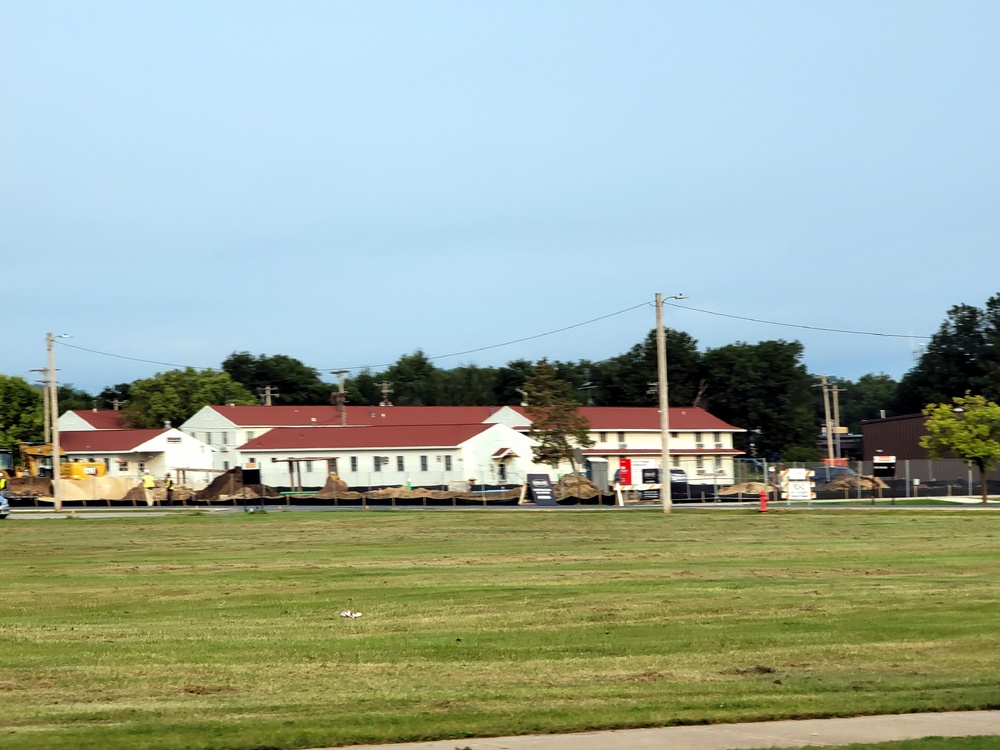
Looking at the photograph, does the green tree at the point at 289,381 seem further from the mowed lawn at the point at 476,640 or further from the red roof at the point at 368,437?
the mowed lawn at the point at 476,640

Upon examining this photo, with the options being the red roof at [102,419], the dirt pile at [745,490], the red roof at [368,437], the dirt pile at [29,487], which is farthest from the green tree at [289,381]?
the dirt pile at [745,490]

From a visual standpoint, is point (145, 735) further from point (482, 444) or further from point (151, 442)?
point (151, 442)

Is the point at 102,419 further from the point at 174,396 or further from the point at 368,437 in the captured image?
the point at 368,437

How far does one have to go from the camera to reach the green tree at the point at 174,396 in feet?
456

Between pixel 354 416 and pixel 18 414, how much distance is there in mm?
30757

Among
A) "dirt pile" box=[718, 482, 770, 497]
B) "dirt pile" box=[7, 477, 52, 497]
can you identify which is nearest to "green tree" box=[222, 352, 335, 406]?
"dirt pile" box=[7, 477, 52, 497]

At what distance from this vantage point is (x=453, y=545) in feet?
106

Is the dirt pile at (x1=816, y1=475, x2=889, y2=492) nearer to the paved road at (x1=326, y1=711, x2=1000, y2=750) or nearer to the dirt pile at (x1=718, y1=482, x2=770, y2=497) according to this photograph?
the dirt pile at (x1=718, y1=482, x2=770, y2=497)

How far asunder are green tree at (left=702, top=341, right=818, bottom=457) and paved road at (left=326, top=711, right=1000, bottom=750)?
4848 inches

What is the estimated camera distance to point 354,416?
114m

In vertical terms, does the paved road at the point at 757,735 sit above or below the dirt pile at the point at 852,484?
above

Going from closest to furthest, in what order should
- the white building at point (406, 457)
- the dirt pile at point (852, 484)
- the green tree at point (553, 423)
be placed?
the dirt pile at point (852, 484), the green tree at point (553, 423), the white building at point (406, 457)

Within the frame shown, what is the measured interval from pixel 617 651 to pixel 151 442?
96.5m

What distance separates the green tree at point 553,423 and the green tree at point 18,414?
4961 cm
